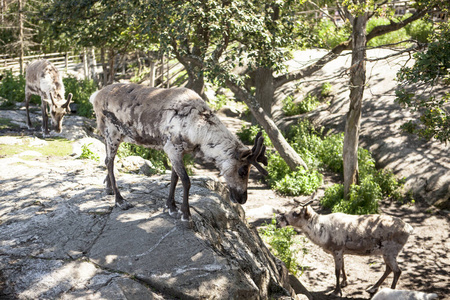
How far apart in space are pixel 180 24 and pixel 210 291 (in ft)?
23.8

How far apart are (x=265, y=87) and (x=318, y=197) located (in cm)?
513

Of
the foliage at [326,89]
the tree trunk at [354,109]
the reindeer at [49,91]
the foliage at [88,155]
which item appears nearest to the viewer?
the foliage at [88,155]

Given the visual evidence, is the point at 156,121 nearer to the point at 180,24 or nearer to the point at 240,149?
the point at 240,149

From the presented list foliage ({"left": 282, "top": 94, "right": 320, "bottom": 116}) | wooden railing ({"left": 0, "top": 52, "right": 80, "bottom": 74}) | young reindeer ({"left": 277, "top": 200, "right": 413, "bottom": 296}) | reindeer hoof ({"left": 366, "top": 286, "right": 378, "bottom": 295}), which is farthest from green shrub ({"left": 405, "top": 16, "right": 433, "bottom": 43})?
wooden railing ({"left": 0, "top": 52, "right": 80, "bottom": 74})

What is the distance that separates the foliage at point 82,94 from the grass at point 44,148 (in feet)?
13.8

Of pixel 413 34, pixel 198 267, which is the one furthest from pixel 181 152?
pixel 413 34

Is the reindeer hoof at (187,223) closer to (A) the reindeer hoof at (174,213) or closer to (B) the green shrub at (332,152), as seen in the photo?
(A) the reindeer hoof at (174,213)

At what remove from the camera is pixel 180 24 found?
9938 mm

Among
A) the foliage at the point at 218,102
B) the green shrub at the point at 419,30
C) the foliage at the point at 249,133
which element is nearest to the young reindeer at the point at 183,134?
the foliage at the point at 249,133

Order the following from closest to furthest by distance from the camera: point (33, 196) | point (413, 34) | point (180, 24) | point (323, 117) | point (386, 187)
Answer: point (33, 196) → point (180, 24) → point (386, 187) → point (323, 117) → point (413, 34)

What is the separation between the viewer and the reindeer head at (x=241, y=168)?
5.01 meters

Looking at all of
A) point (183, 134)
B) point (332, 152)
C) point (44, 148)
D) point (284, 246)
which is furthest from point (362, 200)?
point (44, 148)

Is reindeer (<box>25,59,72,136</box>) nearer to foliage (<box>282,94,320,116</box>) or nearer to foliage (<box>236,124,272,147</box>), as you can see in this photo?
foliage (<box>236,124,272,147</box>)

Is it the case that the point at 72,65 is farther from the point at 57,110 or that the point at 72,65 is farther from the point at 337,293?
the point at 337,293
